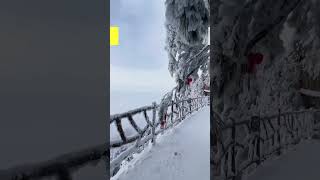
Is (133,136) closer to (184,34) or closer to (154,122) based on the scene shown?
(154,122)

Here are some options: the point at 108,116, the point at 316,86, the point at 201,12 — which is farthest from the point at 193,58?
the point at 108,116

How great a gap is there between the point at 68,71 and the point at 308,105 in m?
2.85

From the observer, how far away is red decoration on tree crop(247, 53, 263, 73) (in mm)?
2545

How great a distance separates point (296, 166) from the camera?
3.03 meters

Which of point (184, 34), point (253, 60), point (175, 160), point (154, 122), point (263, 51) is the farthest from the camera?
point (184, 34)

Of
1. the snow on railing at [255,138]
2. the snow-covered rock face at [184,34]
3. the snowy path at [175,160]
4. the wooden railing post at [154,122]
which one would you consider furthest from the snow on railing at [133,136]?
the snow-covered rock face at [184,34]

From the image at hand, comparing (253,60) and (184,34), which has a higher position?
(184,34)

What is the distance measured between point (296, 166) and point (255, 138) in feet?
1.66

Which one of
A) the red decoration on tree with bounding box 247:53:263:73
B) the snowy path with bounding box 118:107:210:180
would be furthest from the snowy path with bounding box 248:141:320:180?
the snowy path with bounding box 118:107:210:180

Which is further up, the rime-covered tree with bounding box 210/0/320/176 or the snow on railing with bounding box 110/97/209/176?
the rime-covered tree with bounding box 210/0/320/176

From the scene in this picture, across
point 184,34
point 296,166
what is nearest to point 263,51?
point 296,166

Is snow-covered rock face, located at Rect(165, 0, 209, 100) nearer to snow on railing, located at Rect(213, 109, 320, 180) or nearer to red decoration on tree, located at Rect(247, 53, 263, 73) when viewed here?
Answer: snow on railing, located at Rect(213, 109, 320, 180)

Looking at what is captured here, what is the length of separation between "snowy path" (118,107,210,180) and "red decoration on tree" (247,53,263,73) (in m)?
2.07

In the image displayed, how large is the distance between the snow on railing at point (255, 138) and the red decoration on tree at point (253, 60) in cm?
33
